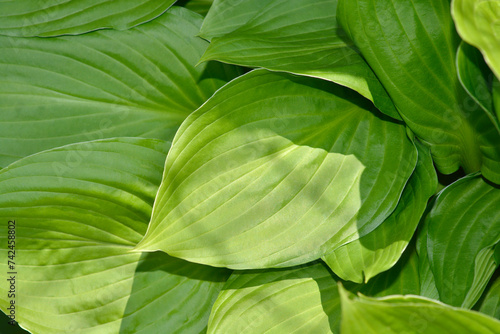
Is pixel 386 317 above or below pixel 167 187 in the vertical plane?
below

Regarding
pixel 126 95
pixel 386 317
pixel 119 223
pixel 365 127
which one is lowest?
pixel 386 317

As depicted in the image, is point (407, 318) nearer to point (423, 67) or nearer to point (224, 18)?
point (423, 67)

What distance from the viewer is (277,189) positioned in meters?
0.77

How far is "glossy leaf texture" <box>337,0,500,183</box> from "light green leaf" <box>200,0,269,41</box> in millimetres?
260

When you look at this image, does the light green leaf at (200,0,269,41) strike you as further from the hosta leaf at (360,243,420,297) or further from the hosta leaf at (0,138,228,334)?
the hosta leaf at (360,243,420,297)

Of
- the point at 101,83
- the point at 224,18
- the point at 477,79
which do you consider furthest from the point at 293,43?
the point at 101,83

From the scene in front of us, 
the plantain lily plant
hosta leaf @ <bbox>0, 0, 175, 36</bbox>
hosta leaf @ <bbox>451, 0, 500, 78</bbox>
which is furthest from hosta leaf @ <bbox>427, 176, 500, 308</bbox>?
hosta leaf @ <bbox>0, 0, 175, 36</bbox>

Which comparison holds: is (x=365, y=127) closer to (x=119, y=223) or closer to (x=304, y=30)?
(x=304, y=30)

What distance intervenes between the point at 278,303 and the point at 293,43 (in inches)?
16.8

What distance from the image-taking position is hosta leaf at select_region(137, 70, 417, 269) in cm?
75

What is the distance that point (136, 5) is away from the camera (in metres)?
0.98

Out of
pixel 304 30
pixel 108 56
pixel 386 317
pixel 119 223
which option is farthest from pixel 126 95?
pixel 386 317

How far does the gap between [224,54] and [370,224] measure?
0.35 metres

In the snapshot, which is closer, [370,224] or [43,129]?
[370,224]
